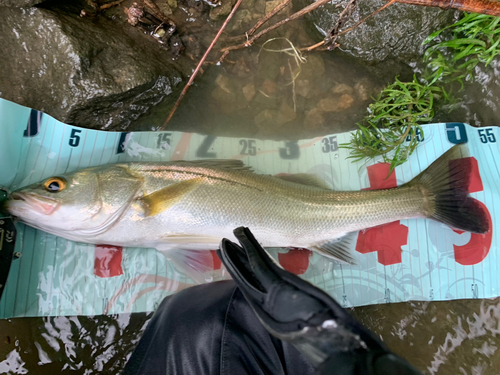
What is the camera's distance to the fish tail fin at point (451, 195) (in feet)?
6.79

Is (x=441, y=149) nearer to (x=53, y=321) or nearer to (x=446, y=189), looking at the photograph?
(x=446, y=189)

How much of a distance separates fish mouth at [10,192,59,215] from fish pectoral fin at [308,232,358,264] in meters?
1.67

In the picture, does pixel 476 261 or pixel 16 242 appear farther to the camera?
pixel 476 261

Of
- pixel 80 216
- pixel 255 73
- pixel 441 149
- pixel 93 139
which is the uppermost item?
pixel 255 73

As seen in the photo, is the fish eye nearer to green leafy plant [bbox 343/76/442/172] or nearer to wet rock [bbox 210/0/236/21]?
wet rock [bbox 210/0/236/21]

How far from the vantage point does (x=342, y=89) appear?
8.27 feet

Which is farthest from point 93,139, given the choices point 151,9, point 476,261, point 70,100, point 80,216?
point 476,261

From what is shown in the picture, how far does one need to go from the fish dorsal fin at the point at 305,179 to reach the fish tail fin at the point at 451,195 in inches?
26.9

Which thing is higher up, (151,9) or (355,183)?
(151,9)

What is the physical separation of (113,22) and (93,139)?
3.10 ft

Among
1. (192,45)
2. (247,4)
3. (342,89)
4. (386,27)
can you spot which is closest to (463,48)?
(386,27)

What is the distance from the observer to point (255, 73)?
2500 mm

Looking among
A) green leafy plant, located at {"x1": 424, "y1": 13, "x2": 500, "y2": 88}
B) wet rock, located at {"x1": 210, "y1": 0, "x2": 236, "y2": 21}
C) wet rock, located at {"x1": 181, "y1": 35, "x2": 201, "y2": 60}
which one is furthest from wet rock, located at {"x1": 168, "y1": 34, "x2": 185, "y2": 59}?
green leafy plant, located at {"x1": 424, "y1": 13, "x2": 500, "y2": 88}

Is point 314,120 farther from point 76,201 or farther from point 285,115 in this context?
point 76,201
